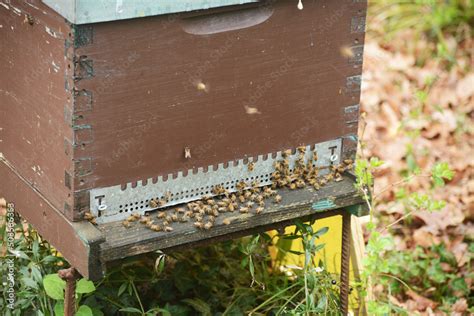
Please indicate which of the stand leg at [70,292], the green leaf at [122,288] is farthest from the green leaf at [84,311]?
the green leaf at [122,288]

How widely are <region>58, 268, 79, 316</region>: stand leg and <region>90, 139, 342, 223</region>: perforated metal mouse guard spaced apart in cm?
25

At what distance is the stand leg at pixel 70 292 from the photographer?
10.5ft

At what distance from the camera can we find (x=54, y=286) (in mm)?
3322

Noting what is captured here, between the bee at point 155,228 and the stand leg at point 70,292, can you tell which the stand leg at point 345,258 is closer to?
the bee at point 155,228

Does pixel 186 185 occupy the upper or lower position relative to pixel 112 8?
lower

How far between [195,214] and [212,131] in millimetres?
288

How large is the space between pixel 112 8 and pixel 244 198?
2.95 feet

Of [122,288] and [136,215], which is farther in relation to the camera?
A: [122,288]

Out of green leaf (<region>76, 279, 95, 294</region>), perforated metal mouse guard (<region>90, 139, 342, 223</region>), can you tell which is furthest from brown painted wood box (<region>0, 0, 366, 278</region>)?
green leaf (<region>76, 279, 95, 294</region>)

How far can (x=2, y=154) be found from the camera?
3.45 m

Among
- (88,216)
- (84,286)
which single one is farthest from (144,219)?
(84,286)

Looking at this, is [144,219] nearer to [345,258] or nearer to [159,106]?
[159,106]

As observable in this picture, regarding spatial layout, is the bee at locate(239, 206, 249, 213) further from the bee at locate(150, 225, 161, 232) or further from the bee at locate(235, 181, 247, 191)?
the bee at locate(150, 225, 161, 232)

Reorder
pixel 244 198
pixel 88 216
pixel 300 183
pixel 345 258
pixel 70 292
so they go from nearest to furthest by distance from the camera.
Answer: pixel 88 216
pixel 70 292
pixel 244 198
pixel 300 183
pixel 345 258
